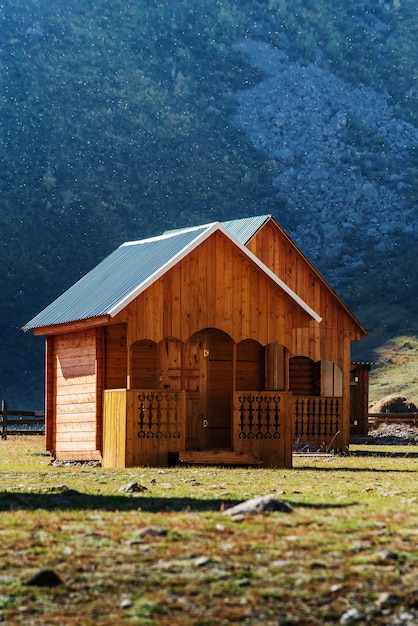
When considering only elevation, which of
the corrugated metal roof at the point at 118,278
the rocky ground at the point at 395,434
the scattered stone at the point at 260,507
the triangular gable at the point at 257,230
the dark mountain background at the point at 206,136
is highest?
the dark mountain background at the point at 206,136

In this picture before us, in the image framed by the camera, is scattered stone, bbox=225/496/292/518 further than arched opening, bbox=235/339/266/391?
No

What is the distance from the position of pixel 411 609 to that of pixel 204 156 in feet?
362

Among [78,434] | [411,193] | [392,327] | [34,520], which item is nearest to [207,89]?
[411,193]

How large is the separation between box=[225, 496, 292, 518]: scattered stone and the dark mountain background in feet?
226

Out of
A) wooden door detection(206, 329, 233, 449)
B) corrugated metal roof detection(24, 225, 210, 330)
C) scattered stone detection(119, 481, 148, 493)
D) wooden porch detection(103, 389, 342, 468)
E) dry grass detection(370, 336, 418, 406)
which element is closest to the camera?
scattered stone detection(119, 481, 148, 493)

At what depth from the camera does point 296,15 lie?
143m

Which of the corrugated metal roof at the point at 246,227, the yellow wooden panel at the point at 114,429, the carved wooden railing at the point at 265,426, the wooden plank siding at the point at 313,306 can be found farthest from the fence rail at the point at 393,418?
the yellow wooden panel at the point at 114,429

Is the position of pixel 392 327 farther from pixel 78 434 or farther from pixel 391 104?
pixel 78 434

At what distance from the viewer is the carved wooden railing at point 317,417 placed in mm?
39031

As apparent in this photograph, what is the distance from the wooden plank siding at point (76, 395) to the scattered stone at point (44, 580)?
61.2 ft

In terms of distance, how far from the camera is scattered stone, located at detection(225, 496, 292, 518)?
1431 centimetres

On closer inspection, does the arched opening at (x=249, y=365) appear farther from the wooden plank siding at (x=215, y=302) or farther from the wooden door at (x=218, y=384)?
the wooden plank siding at (x=215, y=302)

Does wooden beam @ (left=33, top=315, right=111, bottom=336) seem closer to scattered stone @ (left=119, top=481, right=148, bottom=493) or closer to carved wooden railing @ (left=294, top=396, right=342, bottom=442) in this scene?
scattered stone @ (left=119, top=481, right=148, bottom=493)

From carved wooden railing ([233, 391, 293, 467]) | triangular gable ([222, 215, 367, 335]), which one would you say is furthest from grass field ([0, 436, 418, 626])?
triangular gable ([222, 215, 367, 335])
